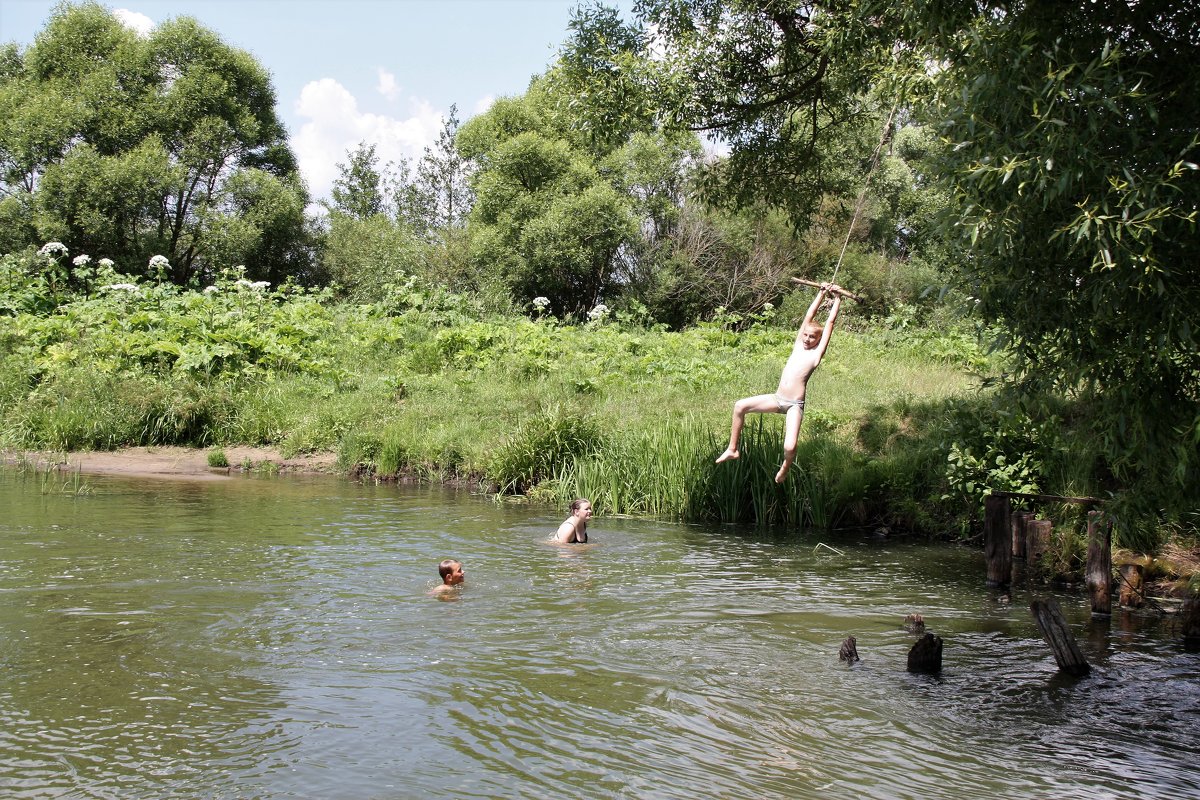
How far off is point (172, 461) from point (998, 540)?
15.5 m

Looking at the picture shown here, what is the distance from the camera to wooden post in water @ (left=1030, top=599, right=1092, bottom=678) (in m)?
8.45

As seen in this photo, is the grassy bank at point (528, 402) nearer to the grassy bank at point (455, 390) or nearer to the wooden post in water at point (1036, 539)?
the grassy bank at point (455, 390)

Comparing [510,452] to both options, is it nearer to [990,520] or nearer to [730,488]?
[730,488]

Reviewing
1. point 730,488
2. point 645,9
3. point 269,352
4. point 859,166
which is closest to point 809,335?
point 730,488

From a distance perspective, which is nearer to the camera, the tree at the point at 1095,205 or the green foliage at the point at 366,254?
the tree at the point at 1095,205

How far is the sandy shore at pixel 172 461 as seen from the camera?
2005cm

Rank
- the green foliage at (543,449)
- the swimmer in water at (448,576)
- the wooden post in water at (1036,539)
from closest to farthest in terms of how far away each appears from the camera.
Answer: the swimmer in water at (448,576)
the wooden post in water at (1036,539)
the green foliage at (543,449)

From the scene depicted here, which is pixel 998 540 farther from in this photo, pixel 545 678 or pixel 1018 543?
pixel 545 678

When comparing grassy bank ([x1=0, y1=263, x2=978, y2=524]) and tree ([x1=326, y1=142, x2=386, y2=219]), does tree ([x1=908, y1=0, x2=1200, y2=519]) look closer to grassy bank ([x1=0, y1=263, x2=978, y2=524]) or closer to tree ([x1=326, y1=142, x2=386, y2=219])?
grassy bank ([x1=0, y1=263, x2=978, y2=524])

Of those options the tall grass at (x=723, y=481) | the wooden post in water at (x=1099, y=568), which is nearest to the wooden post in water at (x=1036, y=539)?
the wooden post in water at (x=1099, y=568)

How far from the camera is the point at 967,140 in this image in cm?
745

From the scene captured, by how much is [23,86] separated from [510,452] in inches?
1207

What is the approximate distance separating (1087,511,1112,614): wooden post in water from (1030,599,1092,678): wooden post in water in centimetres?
221

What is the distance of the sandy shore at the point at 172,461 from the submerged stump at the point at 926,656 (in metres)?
14.3
